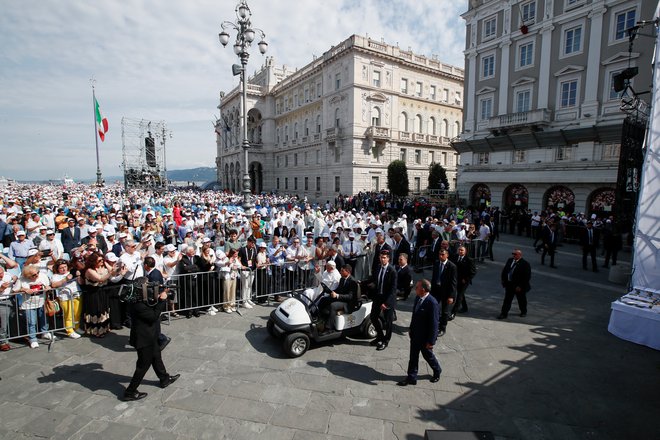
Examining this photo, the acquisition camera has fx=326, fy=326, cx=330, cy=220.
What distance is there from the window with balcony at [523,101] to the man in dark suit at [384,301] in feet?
79.4

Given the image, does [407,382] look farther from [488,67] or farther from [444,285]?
[488,67]

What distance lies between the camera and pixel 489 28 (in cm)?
2667

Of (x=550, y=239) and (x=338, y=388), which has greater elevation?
(x=550, y=239)

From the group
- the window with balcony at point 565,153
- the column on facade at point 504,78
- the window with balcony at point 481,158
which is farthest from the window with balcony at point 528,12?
the window with balcony at point 481,158

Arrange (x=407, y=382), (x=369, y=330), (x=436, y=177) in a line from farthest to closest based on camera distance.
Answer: (x=436, y=177) < (x=369, y=330) < (x=407, y=382)

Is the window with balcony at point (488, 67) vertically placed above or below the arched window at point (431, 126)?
above

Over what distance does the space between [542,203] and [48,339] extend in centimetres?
2738

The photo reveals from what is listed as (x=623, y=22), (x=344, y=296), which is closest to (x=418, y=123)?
(x=623, y=22)

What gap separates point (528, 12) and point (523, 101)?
643 centimetres

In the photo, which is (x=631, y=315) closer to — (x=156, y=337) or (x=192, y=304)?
(x=156, y=337)

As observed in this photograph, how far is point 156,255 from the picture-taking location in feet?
25.1

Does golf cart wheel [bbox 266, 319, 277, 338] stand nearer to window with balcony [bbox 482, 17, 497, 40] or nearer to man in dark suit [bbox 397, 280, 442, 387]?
man in dark suit [bbox 397, 280, 442, 387]

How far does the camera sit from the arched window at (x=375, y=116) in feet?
128

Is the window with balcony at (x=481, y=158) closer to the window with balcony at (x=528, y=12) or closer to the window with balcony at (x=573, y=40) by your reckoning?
the window with balcony at (x=573, y=40)
